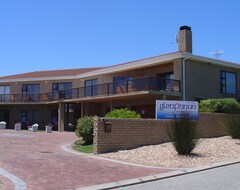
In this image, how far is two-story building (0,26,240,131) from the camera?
27.6 metres

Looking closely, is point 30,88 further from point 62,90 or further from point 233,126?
point 233,126

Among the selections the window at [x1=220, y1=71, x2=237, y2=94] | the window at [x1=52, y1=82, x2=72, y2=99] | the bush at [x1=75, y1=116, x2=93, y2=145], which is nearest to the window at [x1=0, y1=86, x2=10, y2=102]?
the window at [x1=52, y1=82, x2=72, y2=99]

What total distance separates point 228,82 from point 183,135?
54.9 feet

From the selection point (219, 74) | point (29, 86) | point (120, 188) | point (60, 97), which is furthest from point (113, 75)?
point (120, 188)

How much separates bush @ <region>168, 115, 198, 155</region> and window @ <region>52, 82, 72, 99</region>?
2222cm

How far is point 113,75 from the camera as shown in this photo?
3475cm

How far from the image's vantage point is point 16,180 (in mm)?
9984

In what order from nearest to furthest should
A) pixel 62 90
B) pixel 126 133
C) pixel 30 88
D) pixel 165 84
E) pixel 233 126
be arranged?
pixel 126 133, pixel 233 126, pixel 165 84, pixel 62 90, pixel 30 88

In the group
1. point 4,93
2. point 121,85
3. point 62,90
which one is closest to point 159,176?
point 121,85

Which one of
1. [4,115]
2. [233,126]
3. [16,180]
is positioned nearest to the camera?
[16,180]

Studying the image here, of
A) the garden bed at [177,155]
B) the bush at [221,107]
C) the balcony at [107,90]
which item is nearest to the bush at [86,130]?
the garden bed at [177,155]

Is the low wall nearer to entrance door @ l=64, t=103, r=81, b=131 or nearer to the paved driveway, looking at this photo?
the paved driveway

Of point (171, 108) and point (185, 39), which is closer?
point (171, 108)

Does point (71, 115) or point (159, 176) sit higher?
point (71, 115)
